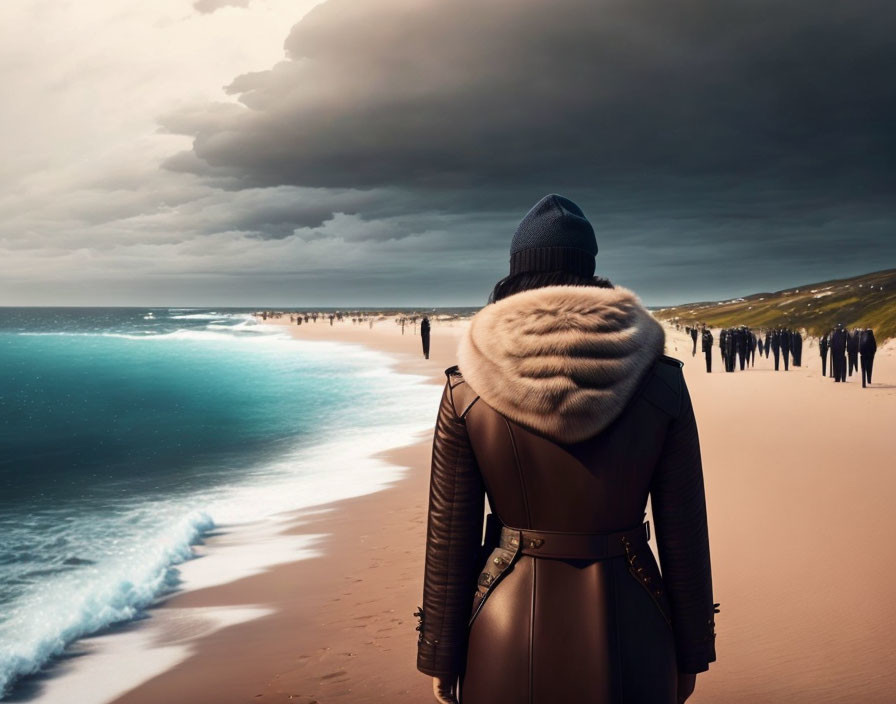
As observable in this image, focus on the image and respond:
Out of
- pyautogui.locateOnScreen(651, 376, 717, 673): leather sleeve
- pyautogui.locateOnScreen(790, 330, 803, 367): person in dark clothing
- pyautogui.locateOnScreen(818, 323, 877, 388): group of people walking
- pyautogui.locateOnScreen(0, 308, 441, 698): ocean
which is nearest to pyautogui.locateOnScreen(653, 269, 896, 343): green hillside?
pyautogui.locateOnScreen(790, 330, 803, 367): person in dark clothing

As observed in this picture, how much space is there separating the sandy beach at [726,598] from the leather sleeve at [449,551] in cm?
Result: 311

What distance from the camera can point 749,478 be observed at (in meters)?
10.7

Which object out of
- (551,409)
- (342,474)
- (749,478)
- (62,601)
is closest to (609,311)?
(551,409)

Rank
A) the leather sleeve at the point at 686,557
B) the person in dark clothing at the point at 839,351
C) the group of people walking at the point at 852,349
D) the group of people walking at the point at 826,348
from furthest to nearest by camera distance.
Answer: the person in dark clothing at the point at 839,351
the group of people walking at the point at 826,348
the group of people walking at the point at 852,349
the leather sleeve at the point at 686,557

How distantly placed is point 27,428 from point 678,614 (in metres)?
26.3

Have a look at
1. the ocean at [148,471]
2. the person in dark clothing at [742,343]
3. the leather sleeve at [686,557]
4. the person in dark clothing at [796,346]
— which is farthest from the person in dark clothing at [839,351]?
the leather sleeve at [686,557]

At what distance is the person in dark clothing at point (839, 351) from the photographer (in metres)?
23.0

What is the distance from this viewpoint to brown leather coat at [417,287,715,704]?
6.29 ft

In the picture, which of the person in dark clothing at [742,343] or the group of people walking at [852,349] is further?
the person in dark clothing at [742,343]

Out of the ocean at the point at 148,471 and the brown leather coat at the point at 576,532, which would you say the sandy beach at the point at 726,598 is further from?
the brown leather coat at the point at 576,532

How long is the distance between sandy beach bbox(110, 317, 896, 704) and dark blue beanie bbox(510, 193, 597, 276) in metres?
3.83

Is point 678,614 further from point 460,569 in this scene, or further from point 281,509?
point 281,509

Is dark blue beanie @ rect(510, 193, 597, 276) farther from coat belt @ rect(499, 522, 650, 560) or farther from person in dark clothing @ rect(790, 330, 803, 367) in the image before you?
person in dark clothing @ rect(790, 330, 803, 367)

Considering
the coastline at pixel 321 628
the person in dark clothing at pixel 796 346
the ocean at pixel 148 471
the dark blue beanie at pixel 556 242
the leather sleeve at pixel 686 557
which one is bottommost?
the ocean at pixel 148 471
